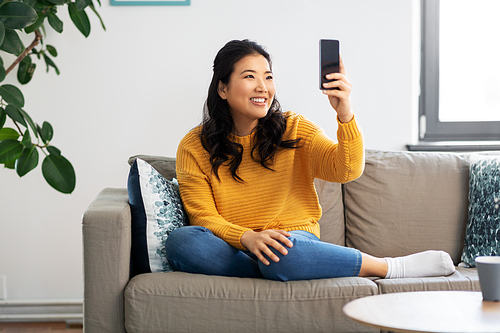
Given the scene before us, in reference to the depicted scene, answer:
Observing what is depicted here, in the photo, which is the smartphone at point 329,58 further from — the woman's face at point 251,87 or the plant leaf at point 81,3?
the plant leaf at point 81,3

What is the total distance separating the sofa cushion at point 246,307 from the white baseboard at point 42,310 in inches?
43.3

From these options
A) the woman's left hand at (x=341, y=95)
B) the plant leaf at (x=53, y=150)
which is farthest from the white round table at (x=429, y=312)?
the plant leaf at (x=53, y=150)

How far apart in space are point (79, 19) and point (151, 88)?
0.44m

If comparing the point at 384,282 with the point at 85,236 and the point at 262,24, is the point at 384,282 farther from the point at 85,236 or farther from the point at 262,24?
the point at 262,24

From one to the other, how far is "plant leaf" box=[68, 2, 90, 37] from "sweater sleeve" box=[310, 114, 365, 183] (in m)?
1.09

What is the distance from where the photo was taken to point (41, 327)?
2.17 m

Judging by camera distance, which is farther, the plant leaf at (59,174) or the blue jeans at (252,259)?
the plant leaf at (59,174)

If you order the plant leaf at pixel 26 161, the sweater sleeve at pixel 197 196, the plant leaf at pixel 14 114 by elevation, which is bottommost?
the sweater sleeve at pixel 197 196

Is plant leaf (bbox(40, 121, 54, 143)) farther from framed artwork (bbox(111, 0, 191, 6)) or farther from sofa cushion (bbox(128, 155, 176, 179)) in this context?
framed artwork (bbox(111, 0, 191, 6))

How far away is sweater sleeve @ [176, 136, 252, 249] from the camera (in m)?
1.47

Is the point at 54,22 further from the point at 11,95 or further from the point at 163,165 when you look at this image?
the point at 163,165

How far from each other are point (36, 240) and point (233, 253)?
51.3 inches

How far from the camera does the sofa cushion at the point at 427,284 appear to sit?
52.3 inches

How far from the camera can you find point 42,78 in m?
2.21
